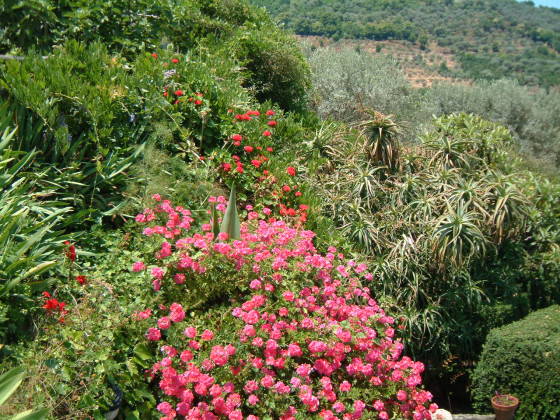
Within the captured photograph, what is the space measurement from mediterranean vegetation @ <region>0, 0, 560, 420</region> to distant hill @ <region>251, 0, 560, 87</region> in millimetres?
20090

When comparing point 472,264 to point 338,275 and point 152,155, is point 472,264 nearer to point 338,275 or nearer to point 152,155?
point 338,275

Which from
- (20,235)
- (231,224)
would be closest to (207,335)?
(231,224)

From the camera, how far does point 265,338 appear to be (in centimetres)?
340

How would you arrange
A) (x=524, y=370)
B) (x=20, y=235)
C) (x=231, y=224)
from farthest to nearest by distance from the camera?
(x=524, y=370), (x=231, y=224), (x=20, y=235)

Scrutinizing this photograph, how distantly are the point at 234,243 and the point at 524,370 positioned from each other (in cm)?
328

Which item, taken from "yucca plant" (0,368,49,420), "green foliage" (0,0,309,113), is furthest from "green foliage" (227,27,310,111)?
"yucca plant" (0,368,49,420)

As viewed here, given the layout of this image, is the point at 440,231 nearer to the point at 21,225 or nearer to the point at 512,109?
the point at 21,225

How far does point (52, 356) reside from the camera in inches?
117

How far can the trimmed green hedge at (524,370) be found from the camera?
16.3ft

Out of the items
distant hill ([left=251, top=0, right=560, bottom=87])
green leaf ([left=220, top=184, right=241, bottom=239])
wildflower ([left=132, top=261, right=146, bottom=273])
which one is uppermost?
distant hill ([left=251, top=0, right=560, bottom=87])

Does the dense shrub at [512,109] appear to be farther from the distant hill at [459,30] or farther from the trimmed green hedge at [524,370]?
the distant hill at [459,30]

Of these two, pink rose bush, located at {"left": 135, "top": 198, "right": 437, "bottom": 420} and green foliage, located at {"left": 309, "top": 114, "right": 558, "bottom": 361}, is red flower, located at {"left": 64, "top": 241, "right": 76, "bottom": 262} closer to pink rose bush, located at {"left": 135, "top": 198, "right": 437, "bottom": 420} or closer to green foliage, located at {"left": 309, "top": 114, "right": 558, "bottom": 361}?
pink rose bush, located at {"left": 135, "top": 198, "right": 437, "bottom": 420}

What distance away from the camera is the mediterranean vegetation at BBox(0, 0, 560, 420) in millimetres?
3203

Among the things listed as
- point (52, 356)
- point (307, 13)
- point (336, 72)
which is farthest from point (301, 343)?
point (307, 13)
